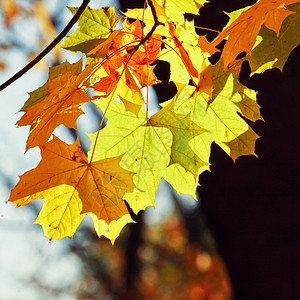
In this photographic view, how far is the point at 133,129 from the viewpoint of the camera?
0.96m

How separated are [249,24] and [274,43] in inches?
6.5

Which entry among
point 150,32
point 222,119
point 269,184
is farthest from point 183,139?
point 269,184

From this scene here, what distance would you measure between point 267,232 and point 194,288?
9.51 metres

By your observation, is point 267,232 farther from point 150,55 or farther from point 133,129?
point 150,55

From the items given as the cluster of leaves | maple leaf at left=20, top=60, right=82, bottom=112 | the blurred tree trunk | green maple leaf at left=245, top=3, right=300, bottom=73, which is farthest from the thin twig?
the blurred tree trunk

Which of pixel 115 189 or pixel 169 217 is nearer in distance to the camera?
pixel 115 189

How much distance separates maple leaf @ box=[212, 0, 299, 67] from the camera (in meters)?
0.69

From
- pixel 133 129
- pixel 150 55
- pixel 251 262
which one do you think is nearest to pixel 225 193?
pixel 251 262

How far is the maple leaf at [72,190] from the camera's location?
85 cm

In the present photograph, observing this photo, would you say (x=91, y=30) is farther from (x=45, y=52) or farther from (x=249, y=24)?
(x=249, y=24)

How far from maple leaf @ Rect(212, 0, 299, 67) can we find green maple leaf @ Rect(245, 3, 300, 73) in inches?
3.8

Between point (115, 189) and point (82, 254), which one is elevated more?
point (115, 189)

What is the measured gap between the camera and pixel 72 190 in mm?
911

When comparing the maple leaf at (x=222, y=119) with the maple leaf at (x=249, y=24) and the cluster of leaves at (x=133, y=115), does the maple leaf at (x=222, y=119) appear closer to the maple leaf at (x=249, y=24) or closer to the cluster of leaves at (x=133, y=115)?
the cluster of leaves at (x=133, y=115)
